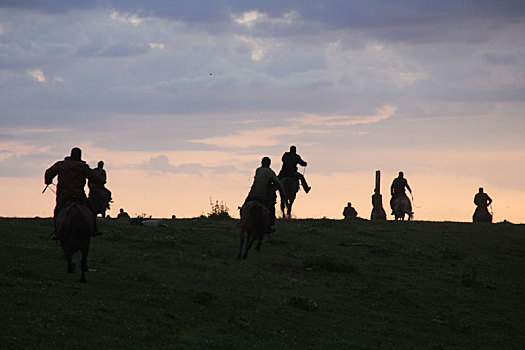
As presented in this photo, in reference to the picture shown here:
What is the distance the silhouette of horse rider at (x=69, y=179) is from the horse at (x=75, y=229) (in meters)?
0.59

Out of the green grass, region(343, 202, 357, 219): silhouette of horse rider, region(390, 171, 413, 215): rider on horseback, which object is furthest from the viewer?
region(343, 202, 357, 219): silhouette of horse rider

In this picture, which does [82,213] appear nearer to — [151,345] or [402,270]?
[151,345]

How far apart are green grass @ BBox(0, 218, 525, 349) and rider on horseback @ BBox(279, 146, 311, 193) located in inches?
108

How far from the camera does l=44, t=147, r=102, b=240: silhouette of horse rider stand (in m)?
22.0

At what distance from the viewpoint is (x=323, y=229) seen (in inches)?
1490

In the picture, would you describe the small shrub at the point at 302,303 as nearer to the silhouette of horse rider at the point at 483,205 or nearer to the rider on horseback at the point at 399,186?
the rider on horseback at the point at 399,186

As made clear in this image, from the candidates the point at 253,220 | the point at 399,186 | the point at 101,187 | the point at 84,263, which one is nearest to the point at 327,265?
the point at 253,220

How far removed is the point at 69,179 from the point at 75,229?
1694 millimetres

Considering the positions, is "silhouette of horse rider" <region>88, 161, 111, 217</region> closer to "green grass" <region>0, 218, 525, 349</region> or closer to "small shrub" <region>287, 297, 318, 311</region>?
"green grass" <region>0, 218, 525, 349</region>

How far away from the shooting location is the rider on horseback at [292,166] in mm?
39094

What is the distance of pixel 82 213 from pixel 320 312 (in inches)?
247

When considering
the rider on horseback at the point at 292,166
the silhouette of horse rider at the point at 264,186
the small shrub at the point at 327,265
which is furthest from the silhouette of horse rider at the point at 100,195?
the small shrub at the point at 327,265

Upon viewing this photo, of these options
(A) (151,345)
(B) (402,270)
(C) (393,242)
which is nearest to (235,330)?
(A) (151,345)

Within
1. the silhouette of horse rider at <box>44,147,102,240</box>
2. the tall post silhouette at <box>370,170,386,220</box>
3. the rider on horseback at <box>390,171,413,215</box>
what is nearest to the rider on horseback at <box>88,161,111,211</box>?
the rider on horseback at <box>390,171,413,215</box>
